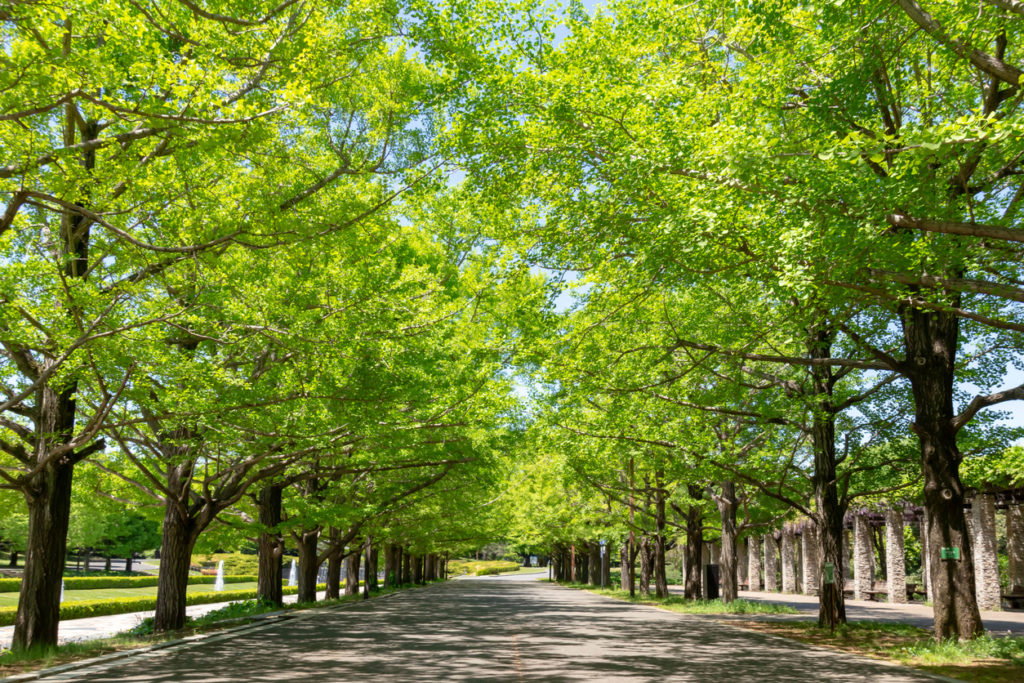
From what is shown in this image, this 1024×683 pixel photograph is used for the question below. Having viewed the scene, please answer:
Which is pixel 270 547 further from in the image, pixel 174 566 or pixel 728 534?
pixel 728 534

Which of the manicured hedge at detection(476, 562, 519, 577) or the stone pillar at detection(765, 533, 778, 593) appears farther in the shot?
the manicured hedge at detection(476, 562, 519, 577)

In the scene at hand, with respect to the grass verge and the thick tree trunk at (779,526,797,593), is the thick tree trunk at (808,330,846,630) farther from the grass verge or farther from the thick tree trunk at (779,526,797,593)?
the thick tree trunk at (779,526,797,593)

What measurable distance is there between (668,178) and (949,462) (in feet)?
26.0

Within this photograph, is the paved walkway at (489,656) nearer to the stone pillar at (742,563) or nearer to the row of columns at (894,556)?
the row of columns at (894,556)

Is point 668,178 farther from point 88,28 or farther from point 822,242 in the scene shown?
point 88,28

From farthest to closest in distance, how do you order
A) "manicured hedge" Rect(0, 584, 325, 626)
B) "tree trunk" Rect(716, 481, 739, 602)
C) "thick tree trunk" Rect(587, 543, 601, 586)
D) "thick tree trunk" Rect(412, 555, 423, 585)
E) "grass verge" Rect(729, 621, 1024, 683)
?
"thick tree trunk" Rect(412, 555, 423, 585), "thick tree trunk" Rect(587, 543, 601, 586), "tree trunk" Rect(716, 481, 739, 602), "manicured hedge" Rect(0, 584, 325, 626), "grass verge" Rect(729, 621, 1024, 683)

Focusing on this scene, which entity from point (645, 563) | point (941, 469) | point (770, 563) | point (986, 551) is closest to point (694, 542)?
point (645, 563)

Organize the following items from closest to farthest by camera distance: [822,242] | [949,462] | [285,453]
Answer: [822,242]
[949,462]
[285,453]

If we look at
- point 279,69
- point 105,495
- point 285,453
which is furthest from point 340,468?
point 279,69

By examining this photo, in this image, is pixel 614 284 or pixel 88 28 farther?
pixel 614 284

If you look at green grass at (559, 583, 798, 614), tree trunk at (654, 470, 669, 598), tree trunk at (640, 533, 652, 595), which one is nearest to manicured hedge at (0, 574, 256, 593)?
tree trunk at (654, 470, 669, 598)

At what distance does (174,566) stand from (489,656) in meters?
8.24

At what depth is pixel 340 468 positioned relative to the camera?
64.4ft

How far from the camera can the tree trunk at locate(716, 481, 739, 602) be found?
26344mm
